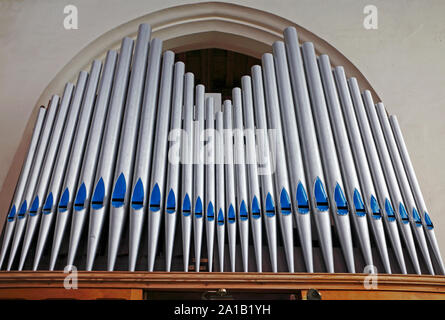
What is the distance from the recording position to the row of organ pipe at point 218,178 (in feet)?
9.45

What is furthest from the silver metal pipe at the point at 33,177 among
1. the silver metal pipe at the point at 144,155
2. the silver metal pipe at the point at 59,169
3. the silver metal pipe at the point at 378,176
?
the silver metal pipe at the point at 378,176

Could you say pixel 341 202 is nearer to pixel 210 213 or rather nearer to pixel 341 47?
pixel 210 213

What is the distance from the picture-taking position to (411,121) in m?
5.01

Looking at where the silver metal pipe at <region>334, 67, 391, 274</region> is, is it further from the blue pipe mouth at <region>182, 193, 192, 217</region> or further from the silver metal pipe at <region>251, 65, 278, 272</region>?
the blue pipe mouth at <region>182, 193, 192, 217</region>

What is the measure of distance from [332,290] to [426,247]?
86 centimetres

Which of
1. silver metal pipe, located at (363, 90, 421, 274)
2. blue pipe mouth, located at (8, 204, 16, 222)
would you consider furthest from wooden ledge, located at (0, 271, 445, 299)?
blue pipe mouth, located at (8, 204, 16, 222)

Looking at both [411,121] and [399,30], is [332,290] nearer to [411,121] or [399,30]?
[411,121]

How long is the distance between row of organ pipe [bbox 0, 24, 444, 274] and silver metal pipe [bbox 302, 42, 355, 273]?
0.03ft

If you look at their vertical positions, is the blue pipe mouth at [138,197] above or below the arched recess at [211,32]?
below

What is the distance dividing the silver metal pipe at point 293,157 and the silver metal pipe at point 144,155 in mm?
1004

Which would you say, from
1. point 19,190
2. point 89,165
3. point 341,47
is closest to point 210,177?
point 89,165

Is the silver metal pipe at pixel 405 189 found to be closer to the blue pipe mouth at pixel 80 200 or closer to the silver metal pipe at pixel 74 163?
the blue pipe mouth at pixel 80 200

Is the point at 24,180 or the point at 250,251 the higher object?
the point at 24,180
